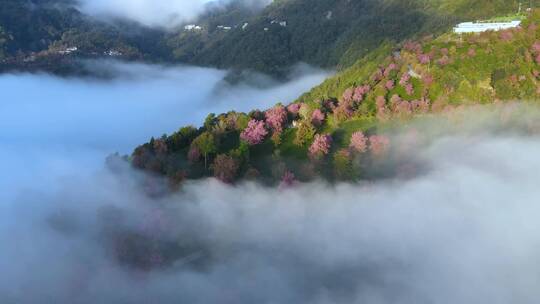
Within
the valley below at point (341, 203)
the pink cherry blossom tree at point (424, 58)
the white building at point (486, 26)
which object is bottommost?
the valley below at point (341, 203)

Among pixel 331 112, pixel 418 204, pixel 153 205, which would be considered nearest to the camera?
pixel 418 204

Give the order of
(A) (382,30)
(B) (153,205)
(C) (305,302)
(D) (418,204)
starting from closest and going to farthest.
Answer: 1. (C) (305,302)
2. (D) (418,204)
3. (B) (153,205)
4. (A) (382,30)

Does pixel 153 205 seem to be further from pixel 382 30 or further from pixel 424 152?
pixel 382 30

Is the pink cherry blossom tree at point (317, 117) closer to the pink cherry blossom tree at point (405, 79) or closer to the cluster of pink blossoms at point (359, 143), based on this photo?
the cluster of pink blossoms at point (359, 143)

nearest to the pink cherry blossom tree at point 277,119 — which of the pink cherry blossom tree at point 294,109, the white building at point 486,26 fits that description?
the pink cherry blossom tree at point 294,109

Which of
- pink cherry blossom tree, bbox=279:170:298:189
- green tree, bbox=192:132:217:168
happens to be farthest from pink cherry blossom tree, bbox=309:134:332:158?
green tree, bbox=192:132:217:168

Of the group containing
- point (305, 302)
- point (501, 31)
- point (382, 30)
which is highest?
point (382, 30)

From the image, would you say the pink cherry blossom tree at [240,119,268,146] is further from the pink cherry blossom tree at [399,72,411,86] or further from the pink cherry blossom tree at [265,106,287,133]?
the pink cherry blossom tree at [399,72,411,86]

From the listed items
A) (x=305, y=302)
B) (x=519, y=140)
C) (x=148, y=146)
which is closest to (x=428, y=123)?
(x=519, y=140)

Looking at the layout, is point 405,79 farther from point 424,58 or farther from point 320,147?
point 320,147
